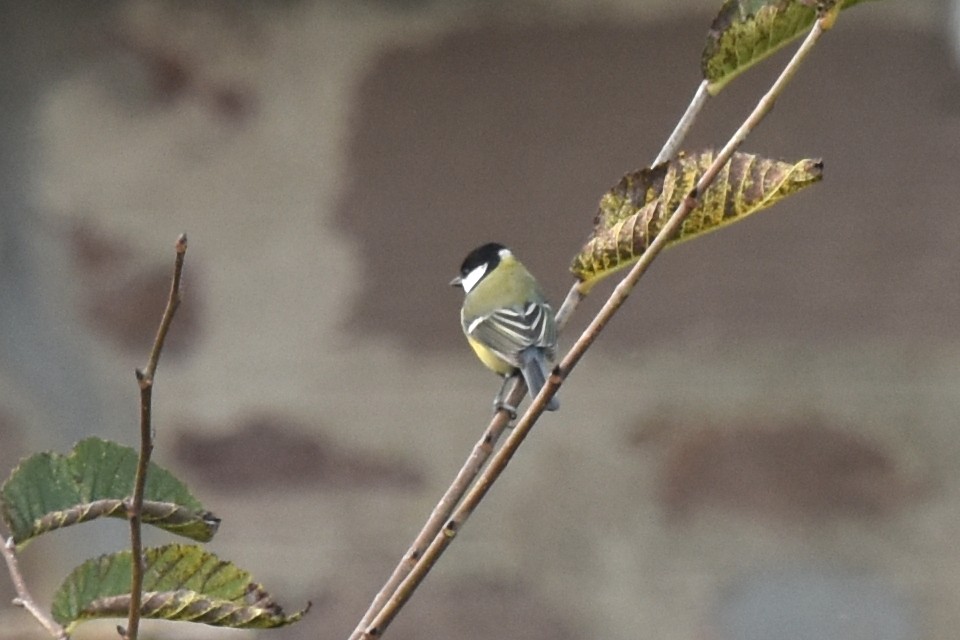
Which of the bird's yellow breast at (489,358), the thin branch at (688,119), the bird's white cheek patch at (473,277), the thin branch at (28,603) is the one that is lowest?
the thin branch at (28,603)

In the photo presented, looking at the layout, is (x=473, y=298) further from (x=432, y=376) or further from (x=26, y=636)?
(x=26, y=636)

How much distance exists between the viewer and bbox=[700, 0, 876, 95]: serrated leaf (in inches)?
22.7

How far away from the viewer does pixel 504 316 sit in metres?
1.84

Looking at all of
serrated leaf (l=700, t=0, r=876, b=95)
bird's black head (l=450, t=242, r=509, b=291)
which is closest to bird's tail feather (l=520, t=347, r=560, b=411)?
bird's black head (l=450, t=242, r=509, b=291)

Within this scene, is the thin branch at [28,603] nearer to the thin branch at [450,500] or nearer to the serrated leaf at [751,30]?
the thin branch at [450,500]

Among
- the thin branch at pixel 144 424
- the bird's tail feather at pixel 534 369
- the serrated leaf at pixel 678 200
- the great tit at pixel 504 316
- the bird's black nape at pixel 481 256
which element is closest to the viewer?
the thin branch at pixel 144 424

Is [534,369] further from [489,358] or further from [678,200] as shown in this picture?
[678,200]

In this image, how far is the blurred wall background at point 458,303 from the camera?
1.78m

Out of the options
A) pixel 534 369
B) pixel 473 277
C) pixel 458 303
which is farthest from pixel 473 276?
pixel 534 369

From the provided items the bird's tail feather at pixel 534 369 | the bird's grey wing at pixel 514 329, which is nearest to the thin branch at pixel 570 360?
the bird's tail feather at pixel 534 369

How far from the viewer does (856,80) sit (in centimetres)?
178

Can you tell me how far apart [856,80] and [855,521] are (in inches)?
23.4

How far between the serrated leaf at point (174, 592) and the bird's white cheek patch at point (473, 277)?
1.18m

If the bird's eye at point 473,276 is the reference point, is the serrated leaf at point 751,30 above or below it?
below
